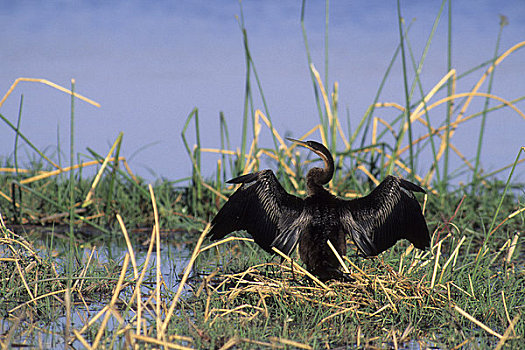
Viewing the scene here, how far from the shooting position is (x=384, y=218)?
356 centimetres

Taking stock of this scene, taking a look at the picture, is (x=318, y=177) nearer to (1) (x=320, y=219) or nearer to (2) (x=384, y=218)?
(1) (x=320, y=219)

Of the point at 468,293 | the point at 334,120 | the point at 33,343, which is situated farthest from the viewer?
the point at 334,120

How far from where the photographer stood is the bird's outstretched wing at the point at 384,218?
137 inches

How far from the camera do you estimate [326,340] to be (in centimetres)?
270

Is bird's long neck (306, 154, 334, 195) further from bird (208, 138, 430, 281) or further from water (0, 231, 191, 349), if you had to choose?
water (0, 231, 191, 349)

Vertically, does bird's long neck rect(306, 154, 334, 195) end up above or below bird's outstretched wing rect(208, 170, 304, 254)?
above

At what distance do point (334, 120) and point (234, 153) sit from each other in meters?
1.26

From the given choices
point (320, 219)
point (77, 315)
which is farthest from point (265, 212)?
point (77, 315)

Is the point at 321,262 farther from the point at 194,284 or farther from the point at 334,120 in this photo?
the point at 334,120

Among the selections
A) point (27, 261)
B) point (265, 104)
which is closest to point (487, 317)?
point (27, 261)

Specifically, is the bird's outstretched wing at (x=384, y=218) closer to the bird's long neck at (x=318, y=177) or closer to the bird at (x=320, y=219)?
the bird at (x=320, y=219)

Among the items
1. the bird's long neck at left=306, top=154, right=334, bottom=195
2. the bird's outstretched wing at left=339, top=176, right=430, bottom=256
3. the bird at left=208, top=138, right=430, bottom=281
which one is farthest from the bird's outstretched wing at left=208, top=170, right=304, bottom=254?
the bird's outstretched wing at left=339, top=176, right=430, bottom=256

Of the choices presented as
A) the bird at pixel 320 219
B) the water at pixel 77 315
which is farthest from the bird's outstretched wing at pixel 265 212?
the water at pixel 77 315

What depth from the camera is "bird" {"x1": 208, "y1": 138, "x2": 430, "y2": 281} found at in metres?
3.43
